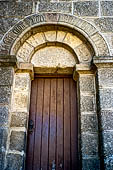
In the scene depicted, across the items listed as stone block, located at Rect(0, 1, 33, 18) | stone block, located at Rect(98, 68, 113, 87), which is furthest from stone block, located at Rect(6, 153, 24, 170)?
stone block, located at Rect(0, 1, 33, 18)

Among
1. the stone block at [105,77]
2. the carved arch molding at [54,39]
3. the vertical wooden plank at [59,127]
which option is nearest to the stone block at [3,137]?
the vertical wooden plank at [59,127]

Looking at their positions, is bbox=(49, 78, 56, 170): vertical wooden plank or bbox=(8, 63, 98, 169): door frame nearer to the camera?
bbox=(8, 63, 98, 169): door frame

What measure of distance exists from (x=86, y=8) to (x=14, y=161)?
9.09ft

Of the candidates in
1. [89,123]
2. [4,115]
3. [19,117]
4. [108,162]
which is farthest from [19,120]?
[108,162]

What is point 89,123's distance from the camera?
314 centimetres

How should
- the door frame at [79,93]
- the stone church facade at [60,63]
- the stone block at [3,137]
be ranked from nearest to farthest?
→ the stone block at [3,137]
the stone church facade at [60,63]
the door frame at [79,93]

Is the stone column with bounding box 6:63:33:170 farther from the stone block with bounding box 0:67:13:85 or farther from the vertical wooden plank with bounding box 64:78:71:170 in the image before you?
the vertical wooden plank with bounding box 64:78:71:170

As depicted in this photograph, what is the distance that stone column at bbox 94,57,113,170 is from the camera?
281 cm

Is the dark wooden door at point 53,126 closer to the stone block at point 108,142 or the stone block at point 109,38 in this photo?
the stone block at point 108,142

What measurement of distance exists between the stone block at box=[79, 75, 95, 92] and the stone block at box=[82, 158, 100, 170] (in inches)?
40.7

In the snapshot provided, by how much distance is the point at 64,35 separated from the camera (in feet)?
12.2

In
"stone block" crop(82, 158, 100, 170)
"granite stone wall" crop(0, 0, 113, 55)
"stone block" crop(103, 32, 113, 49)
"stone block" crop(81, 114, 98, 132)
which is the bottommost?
"stone block" crop(82, 158, 100, 170)

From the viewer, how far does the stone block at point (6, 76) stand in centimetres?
323

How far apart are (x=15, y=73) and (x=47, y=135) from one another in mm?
1120
